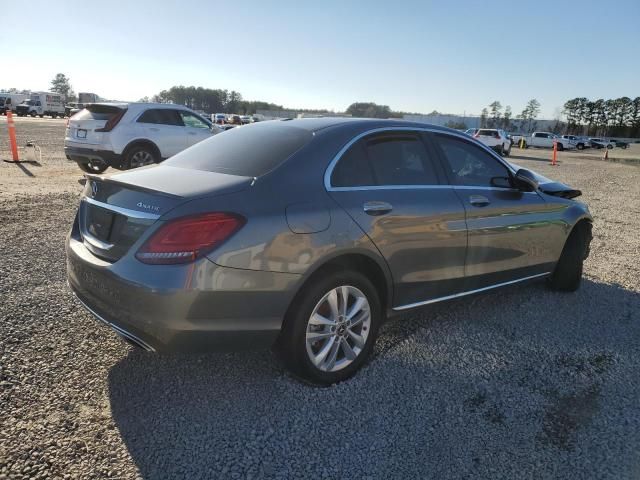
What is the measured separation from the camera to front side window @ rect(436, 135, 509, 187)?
3926 mm

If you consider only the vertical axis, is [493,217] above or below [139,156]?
above

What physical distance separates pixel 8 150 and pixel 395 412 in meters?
17.8

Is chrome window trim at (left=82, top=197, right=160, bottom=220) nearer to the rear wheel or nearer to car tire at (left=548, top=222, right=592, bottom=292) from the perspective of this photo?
car tire at (left=548, top=222, right=592, bottom=292)

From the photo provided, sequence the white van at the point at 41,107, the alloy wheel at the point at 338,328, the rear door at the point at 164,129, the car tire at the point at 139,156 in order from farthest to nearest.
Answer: the white van at the point at 41,107
the rear door at the point at 164,129
the car tire at the point at 139,156
the alloy wheel at the point at 338,328

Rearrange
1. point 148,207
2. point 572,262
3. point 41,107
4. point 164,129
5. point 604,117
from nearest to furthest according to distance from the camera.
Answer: point 148,207, point 572,262, point 164,129, point 41,107, point 604,117

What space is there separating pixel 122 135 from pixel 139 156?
0.61 meters

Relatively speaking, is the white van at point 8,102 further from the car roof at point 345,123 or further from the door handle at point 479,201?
the door handle at point 479,201

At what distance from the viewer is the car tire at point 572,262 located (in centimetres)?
504

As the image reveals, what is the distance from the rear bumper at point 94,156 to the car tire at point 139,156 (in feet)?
0.60

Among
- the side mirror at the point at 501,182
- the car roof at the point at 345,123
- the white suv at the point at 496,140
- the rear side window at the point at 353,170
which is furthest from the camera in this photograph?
the white suv at the point at 496,140

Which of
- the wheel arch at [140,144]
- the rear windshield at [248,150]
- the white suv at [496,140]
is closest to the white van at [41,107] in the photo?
the white suv at [496,140]

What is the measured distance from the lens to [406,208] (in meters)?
3.39

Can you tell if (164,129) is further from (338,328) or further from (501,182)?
(338,328)

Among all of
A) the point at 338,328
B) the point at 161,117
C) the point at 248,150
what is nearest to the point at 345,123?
the point at 248,150
